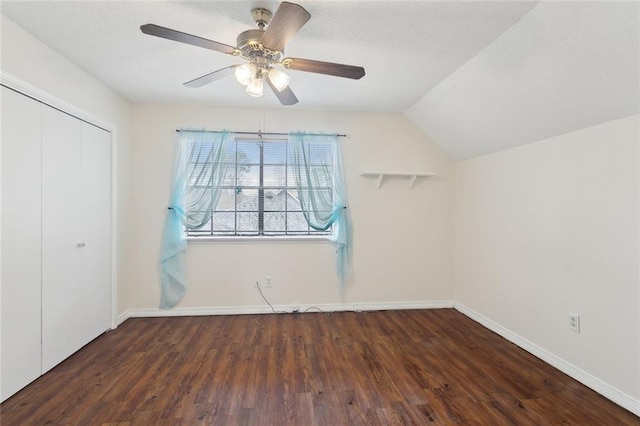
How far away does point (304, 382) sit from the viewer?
2.04 meters

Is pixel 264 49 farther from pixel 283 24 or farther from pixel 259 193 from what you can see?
pixel 259 193

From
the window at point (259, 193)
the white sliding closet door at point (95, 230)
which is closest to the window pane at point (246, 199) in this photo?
the window at point (259, 193)

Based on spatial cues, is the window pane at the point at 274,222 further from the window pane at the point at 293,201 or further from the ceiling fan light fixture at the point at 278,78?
the ceiling fan light fixture at the point at 278,78

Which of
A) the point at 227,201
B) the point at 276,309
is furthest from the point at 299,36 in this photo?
the point at 276,309

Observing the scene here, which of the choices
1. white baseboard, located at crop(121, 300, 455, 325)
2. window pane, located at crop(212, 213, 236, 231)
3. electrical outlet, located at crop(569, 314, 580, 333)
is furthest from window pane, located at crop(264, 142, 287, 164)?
electrical outlet, located at crop(569, 314, 580, 333)

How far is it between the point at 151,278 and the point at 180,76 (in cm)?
213

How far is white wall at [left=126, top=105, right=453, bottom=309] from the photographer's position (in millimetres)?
3201

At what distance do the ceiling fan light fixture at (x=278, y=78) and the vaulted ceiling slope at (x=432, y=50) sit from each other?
34cm

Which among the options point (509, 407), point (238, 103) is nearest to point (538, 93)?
point (509, 407)

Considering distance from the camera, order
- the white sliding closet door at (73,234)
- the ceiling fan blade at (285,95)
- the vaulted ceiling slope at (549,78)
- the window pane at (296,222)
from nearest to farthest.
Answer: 1. the vaulted ceiling slope at (549,78)
2. the ceiling fan blade at (285,95)
3. the white sliding closet door at (73,234)
4. the window pane at (296,222)

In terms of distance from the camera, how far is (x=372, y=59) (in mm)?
2215

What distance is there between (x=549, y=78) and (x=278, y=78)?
1807 millimetres

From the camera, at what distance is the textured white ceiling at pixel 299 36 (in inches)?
65.5

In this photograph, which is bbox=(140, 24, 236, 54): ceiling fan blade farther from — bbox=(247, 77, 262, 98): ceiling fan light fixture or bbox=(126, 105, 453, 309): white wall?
bbox=(126, 105, 453, 309): white wall
